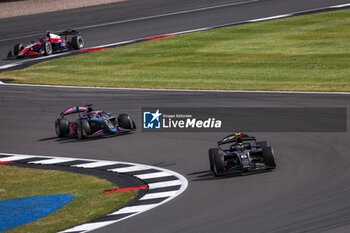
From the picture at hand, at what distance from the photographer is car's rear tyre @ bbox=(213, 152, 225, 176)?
15.9 metres

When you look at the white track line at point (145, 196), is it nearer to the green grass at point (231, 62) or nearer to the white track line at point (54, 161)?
the white track line at point (54, 161)

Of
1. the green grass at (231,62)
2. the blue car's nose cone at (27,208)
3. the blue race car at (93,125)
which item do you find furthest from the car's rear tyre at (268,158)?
the green grass at (231,62)

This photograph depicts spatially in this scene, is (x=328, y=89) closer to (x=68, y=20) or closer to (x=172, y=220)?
(x=172, y=220)

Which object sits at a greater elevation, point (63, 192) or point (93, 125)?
point (93, 125)

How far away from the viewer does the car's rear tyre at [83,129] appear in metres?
21.9

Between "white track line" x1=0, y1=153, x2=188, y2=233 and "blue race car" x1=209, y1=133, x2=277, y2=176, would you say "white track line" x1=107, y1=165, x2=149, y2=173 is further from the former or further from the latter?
"blue race car" x1=209, y1=133, x2=277, y2=176

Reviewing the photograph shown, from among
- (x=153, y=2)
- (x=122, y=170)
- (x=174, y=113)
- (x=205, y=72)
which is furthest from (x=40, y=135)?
(x=153, y=2)

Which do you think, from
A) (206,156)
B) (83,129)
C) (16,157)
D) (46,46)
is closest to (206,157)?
(206,156)

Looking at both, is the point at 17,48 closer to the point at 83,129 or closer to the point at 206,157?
the point at 83,129

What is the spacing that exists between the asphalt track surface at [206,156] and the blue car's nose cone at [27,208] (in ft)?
6.87

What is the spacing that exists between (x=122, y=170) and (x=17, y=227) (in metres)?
4.92

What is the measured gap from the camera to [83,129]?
21875 mm

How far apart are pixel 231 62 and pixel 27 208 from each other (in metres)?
22.8

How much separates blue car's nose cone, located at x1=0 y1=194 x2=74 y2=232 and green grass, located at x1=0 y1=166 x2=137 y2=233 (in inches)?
8.6
